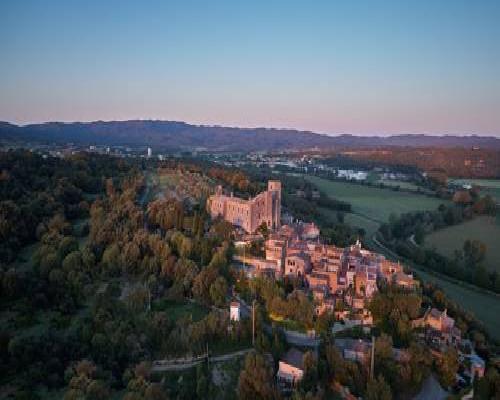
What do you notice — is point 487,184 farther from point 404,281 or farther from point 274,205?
point 404,281

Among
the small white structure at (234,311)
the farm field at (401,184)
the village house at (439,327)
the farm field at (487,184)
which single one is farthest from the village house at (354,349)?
the farm field at (401,184)

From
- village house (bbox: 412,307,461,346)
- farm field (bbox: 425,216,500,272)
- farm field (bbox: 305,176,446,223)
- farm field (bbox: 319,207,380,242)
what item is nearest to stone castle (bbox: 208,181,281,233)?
village house (bbox: 412,307,461,346)

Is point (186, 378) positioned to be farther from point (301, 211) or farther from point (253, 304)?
point (301, 211)

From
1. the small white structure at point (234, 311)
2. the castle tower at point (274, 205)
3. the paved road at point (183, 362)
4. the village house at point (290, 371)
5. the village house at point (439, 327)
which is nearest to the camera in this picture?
the village house at point (290, 371)

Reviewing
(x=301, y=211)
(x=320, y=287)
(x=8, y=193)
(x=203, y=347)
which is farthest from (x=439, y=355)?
(x=8, y=193)

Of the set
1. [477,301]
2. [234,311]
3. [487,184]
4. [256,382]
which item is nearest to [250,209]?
[234,311]

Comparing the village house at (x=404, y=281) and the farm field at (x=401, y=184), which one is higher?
the village house at (x=404, y=281)

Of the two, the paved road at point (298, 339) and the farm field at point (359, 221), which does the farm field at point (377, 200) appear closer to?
the farm field at point (359, 221)
